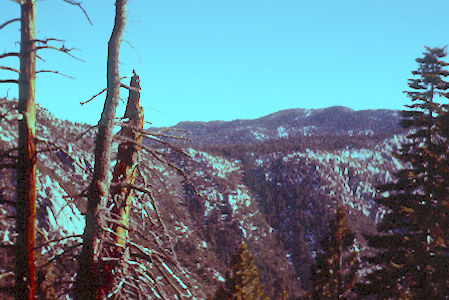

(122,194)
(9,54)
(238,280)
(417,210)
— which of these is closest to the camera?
(9,54)

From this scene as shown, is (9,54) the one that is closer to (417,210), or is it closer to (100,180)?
(100,180)

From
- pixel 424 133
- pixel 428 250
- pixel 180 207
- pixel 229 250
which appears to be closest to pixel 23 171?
pixel 428 250

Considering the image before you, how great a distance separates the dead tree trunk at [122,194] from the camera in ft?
15.1

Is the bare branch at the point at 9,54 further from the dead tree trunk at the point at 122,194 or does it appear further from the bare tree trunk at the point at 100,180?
A: the dead tree trunk at the point at 122,194

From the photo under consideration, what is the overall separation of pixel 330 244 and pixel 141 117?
22.2m

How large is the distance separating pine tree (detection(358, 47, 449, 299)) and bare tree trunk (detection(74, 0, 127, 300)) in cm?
1300

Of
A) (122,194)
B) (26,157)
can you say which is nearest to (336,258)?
(122,194)

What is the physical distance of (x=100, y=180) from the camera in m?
4.42

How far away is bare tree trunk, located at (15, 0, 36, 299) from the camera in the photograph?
4.48m

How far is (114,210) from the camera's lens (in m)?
5.06

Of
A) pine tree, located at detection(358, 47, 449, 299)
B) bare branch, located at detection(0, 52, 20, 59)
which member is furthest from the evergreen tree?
bare branch, located at detection(0, 52, 20, 59)

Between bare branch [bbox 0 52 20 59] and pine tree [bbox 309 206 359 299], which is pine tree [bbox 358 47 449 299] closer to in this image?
pine tree [bbox 309 206 359 299]

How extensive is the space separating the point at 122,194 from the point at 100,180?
717 millimetres

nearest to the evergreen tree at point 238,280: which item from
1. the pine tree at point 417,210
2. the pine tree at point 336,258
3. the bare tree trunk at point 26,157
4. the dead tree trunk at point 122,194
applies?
the pine tree at point 336,258
